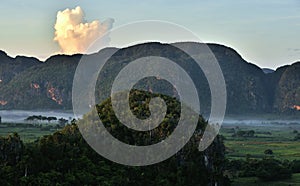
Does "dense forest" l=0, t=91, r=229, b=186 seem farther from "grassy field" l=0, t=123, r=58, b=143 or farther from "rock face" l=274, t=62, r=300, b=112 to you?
"rock face" l=274, t=62, r=300, b=112

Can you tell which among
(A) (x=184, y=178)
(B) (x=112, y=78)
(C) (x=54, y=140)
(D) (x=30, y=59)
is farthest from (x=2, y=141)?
(D) (x=30, y=59)

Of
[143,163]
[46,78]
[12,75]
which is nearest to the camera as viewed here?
[143,163]

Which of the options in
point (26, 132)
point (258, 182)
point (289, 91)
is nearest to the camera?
point (258, 182)

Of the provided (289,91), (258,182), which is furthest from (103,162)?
(289,91)

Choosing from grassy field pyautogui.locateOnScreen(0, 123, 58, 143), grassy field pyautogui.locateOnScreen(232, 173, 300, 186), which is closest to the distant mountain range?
grassy field pyautogui.locateOnScreen(0, 123, 58, 143)

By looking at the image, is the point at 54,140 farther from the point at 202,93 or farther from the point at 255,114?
the point at 255,114

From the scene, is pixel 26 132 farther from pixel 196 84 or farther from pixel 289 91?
pixel 289 91

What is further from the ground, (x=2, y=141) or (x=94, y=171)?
(x=2, y=141)

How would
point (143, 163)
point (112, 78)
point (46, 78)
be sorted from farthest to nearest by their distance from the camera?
point (46, 78) < point (112, 78) < point (143, 163)

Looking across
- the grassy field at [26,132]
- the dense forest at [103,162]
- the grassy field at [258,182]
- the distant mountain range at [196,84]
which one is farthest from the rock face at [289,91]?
the dense forest at [103,162]

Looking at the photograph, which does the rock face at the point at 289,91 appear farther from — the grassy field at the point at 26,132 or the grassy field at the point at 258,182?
the grassy field at the point at 258,182

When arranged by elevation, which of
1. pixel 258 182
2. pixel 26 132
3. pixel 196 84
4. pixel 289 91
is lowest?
pixel 258 182
